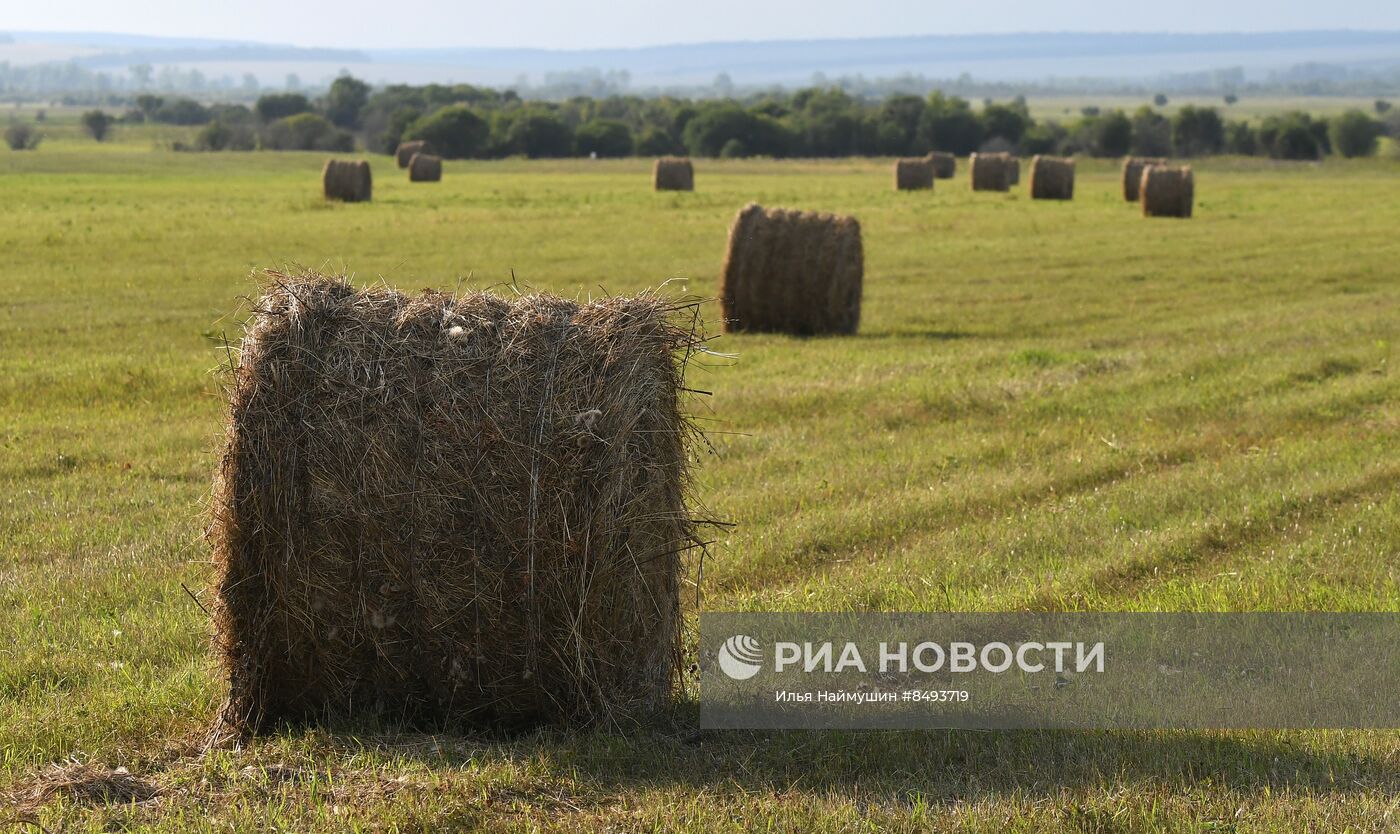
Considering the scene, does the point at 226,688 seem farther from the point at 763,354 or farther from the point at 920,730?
the point at 763,354

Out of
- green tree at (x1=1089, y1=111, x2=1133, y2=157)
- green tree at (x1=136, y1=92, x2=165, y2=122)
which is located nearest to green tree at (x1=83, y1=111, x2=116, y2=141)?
green tree at (x1=136, y1=92, x2=165, y2=122)

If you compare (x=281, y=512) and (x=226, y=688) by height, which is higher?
(x=281, y=512)

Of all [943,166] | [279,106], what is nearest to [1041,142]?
[943,166]

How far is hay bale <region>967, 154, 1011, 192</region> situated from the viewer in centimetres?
5300

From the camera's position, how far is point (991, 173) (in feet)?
174

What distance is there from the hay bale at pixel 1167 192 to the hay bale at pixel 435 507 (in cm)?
3563

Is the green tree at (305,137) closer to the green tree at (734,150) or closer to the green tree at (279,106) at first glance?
the green tree at (734,150)

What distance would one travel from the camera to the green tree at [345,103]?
477 feet

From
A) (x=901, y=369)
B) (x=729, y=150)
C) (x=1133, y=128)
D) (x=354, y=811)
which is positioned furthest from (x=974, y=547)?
(x=1133, y=128)

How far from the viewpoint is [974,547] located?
912cm

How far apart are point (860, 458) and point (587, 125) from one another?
299 feet

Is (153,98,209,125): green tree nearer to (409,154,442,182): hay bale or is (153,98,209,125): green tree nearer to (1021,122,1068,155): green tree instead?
(1021,122,1068,155): green tree

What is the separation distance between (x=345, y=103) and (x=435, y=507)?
147290 mm

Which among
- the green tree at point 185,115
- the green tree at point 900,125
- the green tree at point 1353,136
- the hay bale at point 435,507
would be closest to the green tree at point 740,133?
the green tree at point 900,125
